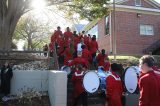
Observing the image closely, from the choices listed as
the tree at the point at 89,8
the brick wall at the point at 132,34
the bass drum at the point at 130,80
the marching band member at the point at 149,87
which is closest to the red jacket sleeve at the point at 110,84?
the bass drum at the point at 130,80

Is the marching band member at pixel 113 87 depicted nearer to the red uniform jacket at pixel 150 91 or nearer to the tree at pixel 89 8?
the red uniform jacket at pixel 150 91

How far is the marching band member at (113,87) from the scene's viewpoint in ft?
27.3

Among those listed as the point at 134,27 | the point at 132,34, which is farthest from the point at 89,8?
the point at 134,27

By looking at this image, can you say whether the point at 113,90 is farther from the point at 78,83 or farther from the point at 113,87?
the point at 78,83

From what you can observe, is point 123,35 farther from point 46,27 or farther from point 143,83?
point 143,83

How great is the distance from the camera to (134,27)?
3375 centimetres

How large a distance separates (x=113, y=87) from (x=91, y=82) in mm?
2107

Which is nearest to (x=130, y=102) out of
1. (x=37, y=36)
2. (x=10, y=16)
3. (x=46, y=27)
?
(x=10, y=16)

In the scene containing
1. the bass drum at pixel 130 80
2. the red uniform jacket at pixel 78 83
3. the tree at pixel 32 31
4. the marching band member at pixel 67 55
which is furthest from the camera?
the tree at pixel 32 31

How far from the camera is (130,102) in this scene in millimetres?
12742

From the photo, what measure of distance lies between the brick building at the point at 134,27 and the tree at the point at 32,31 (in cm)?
2032

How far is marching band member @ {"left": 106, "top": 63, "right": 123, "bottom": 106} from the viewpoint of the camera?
27.3ft

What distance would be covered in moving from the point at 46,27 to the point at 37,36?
20.6ft

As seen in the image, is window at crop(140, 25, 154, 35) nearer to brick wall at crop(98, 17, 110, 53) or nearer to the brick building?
the brick building
